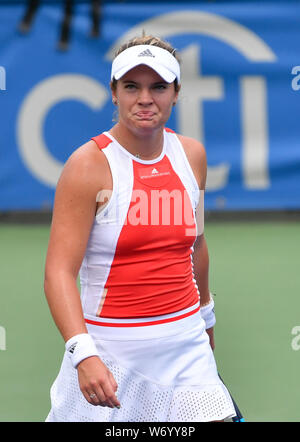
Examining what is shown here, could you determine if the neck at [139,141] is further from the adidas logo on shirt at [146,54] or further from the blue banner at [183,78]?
the blue banner at [183,78]

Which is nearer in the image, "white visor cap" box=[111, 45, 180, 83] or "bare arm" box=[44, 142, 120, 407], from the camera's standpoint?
"bare arm" box=[44, 142, 120, 407]

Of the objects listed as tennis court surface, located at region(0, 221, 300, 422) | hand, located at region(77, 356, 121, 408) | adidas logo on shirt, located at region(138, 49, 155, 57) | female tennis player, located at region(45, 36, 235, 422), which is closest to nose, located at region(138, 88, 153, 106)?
female tennis player, located at region(45, 36, 235, 422)

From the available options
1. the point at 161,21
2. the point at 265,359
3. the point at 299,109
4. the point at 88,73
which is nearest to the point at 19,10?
the point at 88,73

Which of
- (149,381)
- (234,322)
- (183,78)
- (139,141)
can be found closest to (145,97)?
(139,141)

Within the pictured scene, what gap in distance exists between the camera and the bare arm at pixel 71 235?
8.00 ft

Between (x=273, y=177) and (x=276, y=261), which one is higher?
(x=273, y=177)

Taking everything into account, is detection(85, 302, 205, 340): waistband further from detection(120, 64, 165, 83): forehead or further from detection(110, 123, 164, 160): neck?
detection(120, 64, 165, 83): forehead

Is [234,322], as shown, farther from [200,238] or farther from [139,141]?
[139,141]

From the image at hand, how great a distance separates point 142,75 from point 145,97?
0.09 m

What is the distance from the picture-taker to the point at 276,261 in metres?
6.58

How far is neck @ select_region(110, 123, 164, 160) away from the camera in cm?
267

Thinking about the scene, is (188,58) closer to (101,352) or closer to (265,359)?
(265,359)

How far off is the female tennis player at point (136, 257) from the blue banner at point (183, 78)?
5.01m

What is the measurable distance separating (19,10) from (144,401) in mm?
5745
